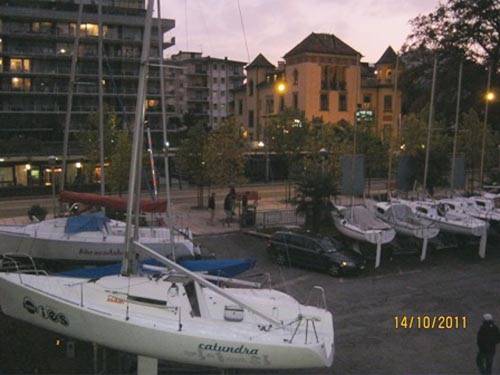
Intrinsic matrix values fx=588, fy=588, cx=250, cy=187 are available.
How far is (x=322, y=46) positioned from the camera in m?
72.1

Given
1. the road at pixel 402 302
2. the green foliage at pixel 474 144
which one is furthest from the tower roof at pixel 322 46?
the road at pixel 402 302

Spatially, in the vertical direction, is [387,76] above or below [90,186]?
above

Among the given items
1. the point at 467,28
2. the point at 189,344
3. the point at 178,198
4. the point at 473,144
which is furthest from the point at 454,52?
the point at 189,344

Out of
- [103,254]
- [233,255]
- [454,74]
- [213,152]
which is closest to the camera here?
[103,254]

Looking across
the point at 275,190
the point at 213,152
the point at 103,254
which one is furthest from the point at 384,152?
the point at 103,254

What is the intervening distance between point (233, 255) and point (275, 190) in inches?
919

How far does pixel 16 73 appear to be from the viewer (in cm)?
6569

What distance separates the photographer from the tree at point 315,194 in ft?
99.5

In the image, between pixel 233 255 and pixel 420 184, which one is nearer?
pixel 233 255

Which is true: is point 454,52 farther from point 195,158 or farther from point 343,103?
point 195,158

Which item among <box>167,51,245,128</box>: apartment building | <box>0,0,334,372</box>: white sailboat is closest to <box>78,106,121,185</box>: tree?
<box>0,0,334,372</box>: white sailboat

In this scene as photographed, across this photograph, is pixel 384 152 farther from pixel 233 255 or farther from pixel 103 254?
pixel 103 254

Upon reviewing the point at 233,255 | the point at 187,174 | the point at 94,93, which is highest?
the point at 94,93
